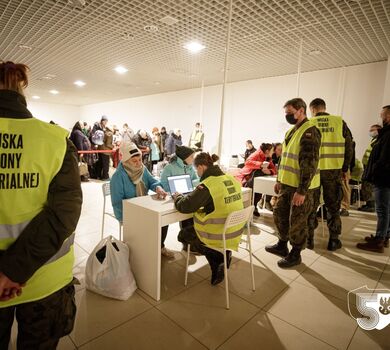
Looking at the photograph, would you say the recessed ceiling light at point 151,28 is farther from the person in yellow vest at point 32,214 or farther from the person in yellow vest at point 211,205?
the person in yellow vest at point 32,214

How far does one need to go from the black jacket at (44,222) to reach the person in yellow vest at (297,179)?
199cm

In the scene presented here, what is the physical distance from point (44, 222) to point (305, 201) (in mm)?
2247

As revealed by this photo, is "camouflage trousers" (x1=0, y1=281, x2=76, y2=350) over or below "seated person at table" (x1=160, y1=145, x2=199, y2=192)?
below

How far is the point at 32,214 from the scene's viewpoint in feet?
2.89

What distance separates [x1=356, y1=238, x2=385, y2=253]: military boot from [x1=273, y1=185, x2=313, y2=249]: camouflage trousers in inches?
43.4

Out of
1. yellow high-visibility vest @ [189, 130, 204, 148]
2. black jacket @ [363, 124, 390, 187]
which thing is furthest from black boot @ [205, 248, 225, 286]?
yellow high-visibility vest @ [189, 130, 204, 148]

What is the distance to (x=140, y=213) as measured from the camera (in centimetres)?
205

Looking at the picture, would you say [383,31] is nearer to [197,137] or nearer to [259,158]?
[259,158]

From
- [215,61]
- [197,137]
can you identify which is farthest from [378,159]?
[197,137]

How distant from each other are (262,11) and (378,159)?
2241 mm

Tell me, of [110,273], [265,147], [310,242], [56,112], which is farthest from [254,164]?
[56,112]

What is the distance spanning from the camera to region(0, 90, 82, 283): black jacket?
82 cm

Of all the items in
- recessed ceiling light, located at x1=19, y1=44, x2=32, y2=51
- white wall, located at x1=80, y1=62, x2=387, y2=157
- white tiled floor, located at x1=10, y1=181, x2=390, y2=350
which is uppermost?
recessed ceiling light, located at x1=19, y1=44, x2=32, y2=51

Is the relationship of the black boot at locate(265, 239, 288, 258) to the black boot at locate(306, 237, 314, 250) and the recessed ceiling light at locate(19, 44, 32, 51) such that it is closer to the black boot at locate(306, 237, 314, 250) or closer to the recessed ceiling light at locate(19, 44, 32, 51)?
the black boot at locate(306, 237, 314, 250)
